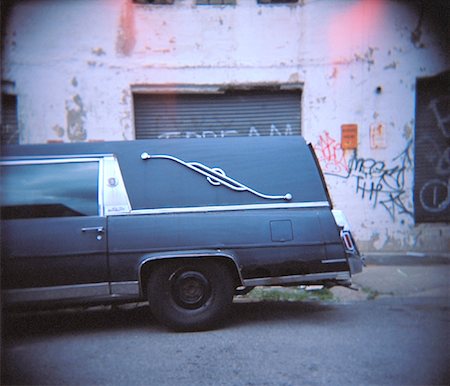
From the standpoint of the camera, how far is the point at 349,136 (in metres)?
7.71

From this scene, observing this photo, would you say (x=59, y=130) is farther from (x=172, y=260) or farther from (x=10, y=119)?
(x=172, y=260)

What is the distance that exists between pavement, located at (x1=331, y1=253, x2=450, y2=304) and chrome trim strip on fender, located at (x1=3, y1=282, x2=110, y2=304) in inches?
124

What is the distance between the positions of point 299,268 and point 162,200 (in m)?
1.66

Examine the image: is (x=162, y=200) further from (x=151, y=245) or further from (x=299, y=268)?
(x=299, y=268)

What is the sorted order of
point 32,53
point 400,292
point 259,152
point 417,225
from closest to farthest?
1. point 259,152
2. point 400,292
3. point 32,53
4. point 417,225

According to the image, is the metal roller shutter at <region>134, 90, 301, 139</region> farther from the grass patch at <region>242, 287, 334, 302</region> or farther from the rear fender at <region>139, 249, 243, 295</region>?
the rear fender at <region>139, 249, 243, 295</region>

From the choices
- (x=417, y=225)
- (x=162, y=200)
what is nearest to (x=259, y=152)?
(x=162, y=200)

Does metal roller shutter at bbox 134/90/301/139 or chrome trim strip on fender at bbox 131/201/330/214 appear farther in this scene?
metal roller shutter at bbox 134/90/301/139

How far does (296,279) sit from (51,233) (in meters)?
2.63

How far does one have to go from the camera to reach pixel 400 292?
5.38m

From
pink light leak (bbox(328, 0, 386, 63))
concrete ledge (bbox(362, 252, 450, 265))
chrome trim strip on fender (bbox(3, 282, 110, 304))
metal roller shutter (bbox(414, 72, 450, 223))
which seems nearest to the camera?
chrome trim strip on fender (bbox(3, 282, 110, 304))

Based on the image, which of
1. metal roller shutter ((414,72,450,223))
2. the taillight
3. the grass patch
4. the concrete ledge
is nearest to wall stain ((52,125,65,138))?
the grass patch

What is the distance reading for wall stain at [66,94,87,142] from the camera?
751cm

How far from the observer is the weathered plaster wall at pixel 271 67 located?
7.37 m
